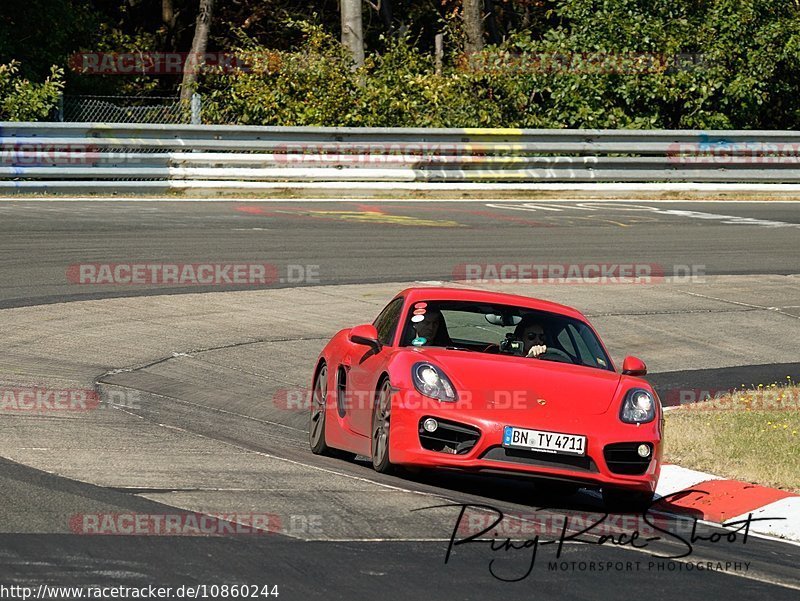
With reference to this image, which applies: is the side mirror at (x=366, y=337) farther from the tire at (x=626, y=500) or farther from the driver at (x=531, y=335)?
the tire at (x=626, y=500)

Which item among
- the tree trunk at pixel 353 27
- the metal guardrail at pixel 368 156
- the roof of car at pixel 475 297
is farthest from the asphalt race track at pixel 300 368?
the tree trunk at pixel 353 27

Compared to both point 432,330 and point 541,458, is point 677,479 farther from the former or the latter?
point 432,330

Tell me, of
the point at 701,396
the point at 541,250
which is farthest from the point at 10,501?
the point at 541,250

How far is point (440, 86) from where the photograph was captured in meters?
28.8

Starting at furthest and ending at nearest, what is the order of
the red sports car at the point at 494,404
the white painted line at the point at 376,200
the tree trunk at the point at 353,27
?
1. the tree trunk at the point at 353,27
2. the white painted line at the point at 376,200
3. the red sports car at the point at 494,404

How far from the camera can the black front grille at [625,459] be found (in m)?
8.38

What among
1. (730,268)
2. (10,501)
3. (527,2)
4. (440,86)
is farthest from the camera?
(527,2)

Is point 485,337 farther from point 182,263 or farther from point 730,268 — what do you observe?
point 730,268

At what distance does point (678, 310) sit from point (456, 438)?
29.9ft

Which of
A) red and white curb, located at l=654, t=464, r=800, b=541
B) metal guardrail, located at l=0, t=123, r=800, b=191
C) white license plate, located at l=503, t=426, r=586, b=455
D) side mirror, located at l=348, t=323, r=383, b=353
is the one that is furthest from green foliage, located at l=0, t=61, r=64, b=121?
white license plate, located at l=503, t=426, r=586, b=455

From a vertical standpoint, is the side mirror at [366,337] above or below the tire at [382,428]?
above

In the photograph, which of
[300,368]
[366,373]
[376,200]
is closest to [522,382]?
[366,373]

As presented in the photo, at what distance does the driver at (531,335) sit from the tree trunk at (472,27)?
23.6m

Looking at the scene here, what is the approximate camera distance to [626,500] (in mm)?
8680
